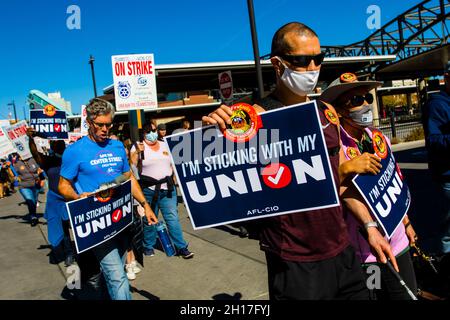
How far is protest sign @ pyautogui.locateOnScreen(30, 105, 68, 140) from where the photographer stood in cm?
757

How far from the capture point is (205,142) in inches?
79.7

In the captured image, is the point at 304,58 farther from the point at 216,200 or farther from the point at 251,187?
the point at 216,200

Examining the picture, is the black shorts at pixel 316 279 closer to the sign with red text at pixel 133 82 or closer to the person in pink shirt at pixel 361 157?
the person in pink shirt at pixel 361 157

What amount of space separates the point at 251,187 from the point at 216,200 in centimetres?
21

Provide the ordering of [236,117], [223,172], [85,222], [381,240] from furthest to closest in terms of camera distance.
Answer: [85,222] < [381,240] < [223,172] < [236,117]

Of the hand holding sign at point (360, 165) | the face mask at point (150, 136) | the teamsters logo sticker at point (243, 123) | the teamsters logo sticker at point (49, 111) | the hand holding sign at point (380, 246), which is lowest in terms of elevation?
the hand holding sign at point (380, 246)

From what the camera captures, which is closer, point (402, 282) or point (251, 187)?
point (251, 187)

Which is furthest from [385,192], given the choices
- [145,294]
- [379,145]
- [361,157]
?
[145,294]

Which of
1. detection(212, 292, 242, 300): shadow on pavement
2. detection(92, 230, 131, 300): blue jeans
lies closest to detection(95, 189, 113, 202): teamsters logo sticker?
detection(92, 230, 131, 300): blue jeans

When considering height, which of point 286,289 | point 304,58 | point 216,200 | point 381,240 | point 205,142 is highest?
point 304,58

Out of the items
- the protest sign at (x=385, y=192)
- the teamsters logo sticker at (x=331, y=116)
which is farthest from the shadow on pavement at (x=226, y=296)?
the teamsters logo sticker at (x=331, y=116)

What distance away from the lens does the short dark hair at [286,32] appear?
200 centimetres

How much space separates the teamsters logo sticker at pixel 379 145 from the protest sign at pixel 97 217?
2174 millimetres
